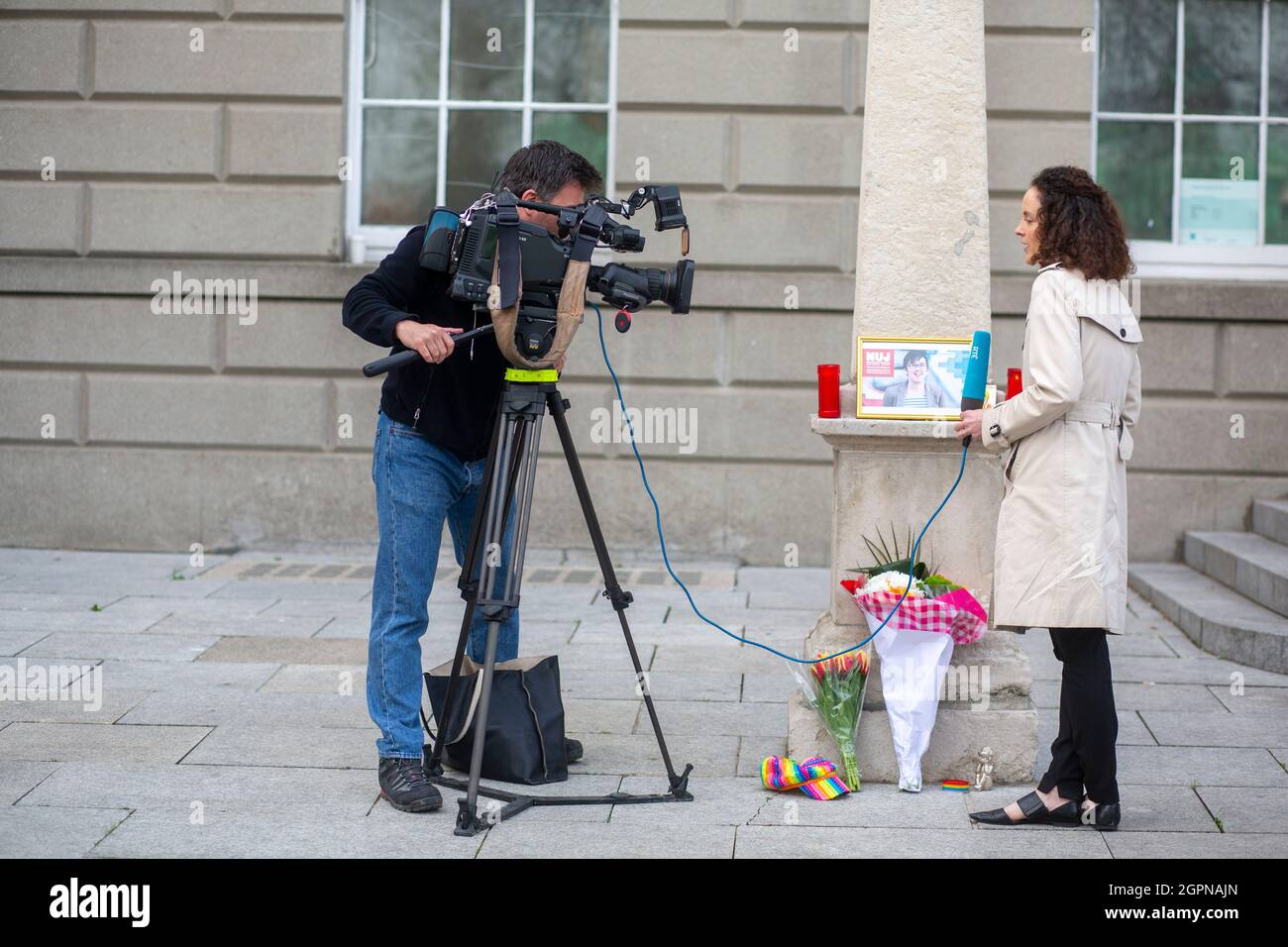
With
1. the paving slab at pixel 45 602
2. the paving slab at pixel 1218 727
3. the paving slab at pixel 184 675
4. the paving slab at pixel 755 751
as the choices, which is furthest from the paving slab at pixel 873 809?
the paving slab at pixel 45 602

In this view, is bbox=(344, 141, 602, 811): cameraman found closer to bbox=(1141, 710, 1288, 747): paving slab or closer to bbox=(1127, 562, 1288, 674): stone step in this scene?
bbox=(1141, 710, 1288, 747): paving slab

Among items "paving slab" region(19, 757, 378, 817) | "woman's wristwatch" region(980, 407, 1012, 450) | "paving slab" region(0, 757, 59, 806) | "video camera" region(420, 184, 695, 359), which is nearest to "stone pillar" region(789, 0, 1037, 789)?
"woman's wristwatch" region(980, 407, 1012, 450)

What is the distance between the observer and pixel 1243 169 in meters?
9.33

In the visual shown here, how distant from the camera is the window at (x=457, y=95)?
927cm

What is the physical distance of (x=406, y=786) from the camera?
15.2ft

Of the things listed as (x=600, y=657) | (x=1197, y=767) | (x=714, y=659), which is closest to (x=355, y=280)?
(x=600, y=657)

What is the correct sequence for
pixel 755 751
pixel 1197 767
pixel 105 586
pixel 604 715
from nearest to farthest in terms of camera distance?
pixel 1197 767 < pixel 755 751 < pixel 604 715 < pixel 105 586

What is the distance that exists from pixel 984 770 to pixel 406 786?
182 cm

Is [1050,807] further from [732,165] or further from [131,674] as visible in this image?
[732,165]

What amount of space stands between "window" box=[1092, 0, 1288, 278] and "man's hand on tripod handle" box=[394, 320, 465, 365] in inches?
239

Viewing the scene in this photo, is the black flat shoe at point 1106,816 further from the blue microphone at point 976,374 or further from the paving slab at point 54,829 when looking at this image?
the paving slab at point 54,829

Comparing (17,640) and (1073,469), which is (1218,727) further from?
(17,640)

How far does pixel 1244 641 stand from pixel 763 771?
2.94 meters

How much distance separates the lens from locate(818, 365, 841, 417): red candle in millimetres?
5012
